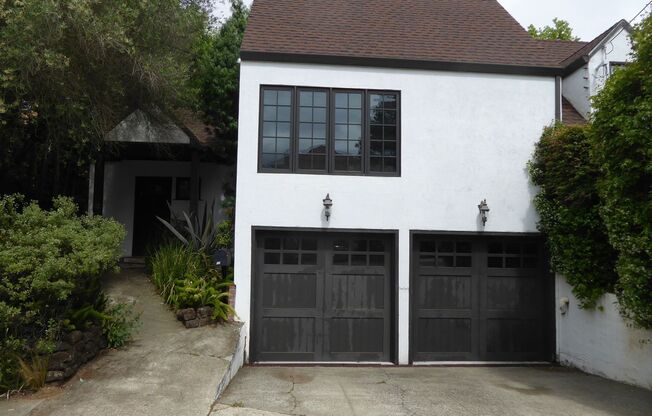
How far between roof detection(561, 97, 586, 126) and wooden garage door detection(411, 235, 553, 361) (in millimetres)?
2439

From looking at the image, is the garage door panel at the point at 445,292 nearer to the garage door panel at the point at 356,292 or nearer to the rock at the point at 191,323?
the garage door panel at the point at 356,292

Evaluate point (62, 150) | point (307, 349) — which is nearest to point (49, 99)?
point (62, 150)

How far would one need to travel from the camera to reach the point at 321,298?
29.5 ft

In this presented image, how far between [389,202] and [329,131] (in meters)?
1.60

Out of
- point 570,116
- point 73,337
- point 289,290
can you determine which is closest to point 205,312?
point 289,290

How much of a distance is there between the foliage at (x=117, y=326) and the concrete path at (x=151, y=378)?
5.4 inches

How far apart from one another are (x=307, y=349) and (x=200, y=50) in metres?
7.97

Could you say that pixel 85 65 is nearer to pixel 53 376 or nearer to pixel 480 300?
pixel 53 376

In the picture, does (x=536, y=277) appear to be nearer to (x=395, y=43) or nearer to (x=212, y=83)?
(x=395, y=43)

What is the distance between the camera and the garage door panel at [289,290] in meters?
8.92

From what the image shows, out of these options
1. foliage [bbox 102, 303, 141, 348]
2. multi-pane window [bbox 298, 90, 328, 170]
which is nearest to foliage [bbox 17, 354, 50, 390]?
foliage [bbox 102, 303, 141, 348]

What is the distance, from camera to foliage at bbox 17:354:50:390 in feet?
19.1

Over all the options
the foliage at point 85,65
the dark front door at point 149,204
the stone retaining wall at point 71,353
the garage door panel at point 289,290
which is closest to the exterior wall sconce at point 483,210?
the garage door panel at point 289,290

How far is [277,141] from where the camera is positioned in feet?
29.5
